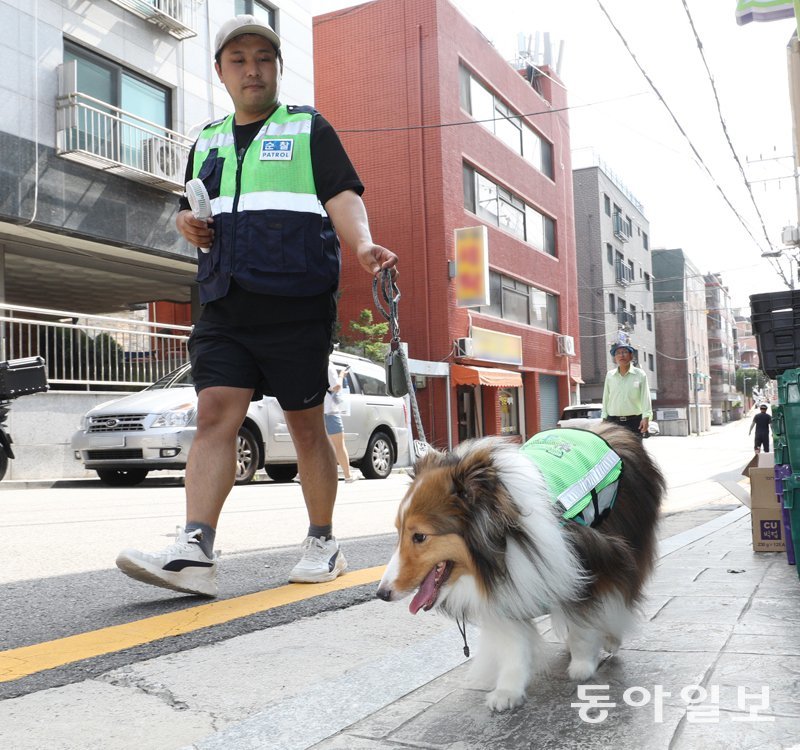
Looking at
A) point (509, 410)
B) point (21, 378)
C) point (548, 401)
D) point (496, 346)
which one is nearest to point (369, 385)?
point (21, 378)

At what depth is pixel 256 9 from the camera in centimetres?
1778

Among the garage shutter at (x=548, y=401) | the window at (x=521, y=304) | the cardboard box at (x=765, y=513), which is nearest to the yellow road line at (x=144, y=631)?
the cardboard box at (x=765, y=513)

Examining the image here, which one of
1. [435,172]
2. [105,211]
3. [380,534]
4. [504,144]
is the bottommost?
[380,534]

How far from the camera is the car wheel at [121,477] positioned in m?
11.0

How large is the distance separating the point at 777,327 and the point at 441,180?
19476 mm

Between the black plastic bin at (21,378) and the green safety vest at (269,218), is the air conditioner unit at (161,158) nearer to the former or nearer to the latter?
the black plastic bin at (21,378)

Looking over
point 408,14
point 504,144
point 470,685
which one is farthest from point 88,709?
point 504,144

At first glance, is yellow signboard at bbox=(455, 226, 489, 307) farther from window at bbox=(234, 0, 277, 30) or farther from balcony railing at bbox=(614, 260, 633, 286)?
balcony railing at bbox=(614, 260, 633, 286)

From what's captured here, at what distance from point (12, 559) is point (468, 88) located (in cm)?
2290

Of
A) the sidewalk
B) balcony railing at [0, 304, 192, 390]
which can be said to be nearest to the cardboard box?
the sidewalk

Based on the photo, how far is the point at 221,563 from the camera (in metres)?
4.26

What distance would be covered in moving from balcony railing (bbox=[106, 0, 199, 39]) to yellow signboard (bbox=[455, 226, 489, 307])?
918 cm

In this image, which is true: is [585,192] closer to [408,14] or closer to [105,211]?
[408,14]

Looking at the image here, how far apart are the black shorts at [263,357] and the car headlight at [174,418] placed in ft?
22.2
